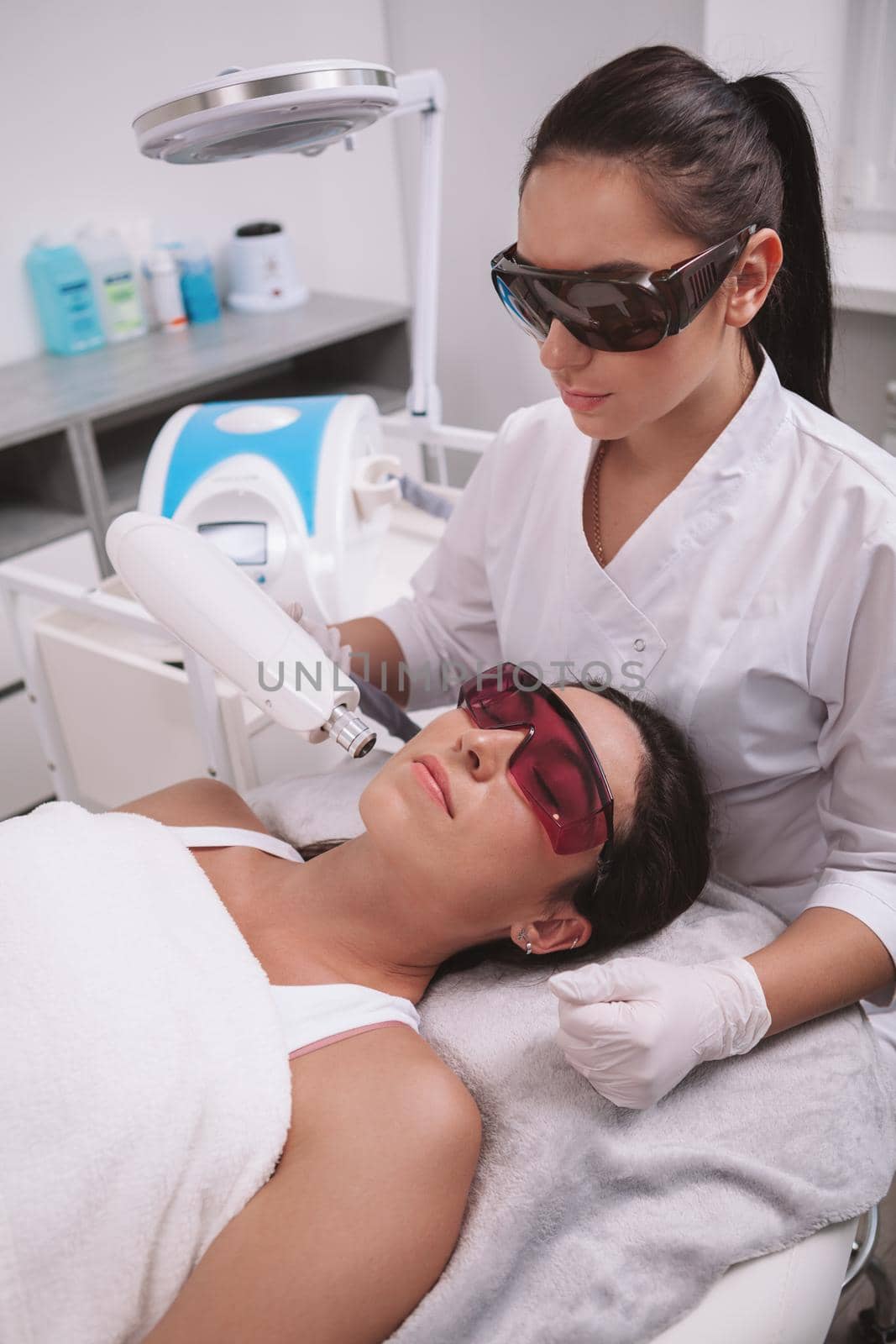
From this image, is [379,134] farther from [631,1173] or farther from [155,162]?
[631,1173]

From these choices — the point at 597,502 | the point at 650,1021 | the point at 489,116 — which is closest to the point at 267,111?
the point at 597,502

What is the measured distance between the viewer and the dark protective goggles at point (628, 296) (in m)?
0.99

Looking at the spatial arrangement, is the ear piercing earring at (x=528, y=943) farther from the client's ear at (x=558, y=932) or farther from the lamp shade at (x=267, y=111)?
the lamp shade at (x=267, y=111)

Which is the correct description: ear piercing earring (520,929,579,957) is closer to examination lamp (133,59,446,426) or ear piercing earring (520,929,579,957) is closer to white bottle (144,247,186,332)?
examination lamp (133,59,446,426)

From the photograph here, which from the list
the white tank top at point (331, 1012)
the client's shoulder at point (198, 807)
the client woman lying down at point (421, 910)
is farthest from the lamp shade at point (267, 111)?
the white tank top at point (331, 1012)

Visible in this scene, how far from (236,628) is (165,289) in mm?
2124

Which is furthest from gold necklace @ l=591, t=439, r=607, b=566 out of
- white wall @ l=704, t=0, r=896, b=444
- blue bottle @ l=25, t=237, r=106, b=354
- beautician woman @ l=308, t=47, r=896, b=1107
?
blue bottle @ l=25, t=237, r=106, b=354

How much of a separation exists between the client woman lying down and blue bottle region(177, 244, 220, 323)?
205 cm

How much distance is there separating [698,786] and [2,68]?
7.88 ft

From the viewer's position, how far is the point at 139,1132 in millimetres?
917

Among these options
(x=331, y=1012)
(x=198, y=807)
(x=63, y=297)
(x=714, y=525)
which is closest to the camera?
(x=331, y=1012)

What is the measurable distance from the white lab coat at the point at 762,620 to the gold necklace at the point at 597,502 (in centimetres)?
2

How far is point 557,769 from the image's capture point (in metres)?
1.10

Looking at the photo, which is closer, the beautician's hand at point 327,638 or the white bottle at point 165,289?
the beautician's hand at point 327,638
